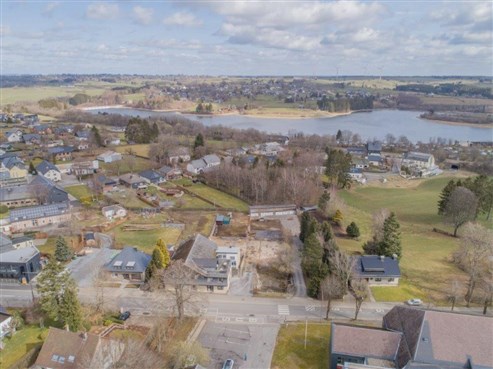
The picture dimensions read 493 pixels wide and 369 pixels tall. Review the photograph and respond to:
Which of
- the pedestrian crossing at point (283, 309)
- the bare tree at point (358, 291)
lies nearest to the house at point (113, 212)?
the pedestrian crossing at point (283, 309)

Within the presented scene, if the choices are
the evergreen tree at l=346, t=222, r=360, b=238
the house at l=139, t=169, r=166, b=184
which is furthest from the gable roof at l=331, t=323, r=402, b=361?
the house at l=139, t=169, r=166, b=184

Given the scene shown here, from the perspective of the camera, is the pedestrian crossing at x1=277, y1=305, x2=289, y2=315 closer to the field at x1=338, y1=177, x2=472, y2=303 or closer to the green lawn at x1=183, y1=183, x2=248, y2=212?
the field at x1=338, y1=177, x2=472, y2=303

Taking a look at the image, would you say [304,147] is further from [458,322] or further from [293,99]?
[293,99]

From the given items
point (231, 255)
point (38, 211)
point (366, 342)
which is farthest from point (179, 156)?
point (366, 342)

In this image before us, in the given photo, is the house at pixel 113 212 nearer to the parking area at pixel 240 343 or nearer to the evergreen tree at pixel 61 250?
the evergreen tree at pixel 61 250

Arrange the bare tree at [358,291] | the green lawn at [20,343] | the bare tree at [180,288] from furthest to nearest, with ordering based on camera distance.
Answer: the bare tree at [358,291], the bare tree at [180,288], the green lawn at [20,343]
